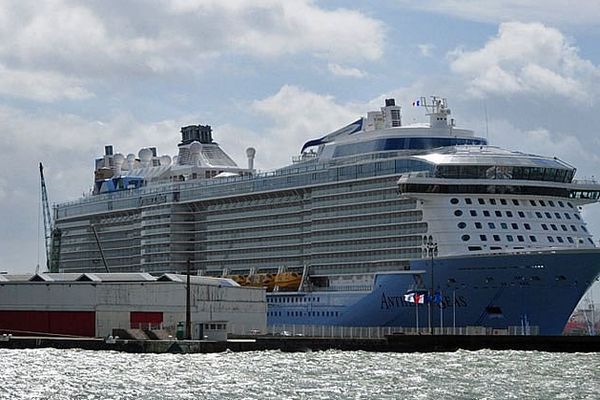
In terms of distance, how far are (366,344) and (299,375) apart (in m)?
18.4

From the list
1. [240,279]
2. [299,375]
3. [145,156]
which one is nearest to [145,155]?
[145,156]

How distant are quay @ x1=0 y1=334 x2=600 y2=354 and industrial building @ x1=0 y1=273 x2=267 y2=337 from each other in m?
5.37

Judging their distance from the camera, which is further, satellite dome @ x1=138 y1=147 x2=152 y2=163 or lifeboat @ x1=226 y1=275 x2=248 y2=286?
satellite dome @ x1=138 y1=147 x2=152 y2=163

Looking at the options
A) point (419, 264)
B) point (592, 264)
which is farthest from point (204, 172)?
point (592, 264)

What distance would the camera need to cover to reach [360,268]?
9562 centimetres

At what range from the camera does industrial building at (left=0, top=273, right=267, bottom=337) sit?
89125 millimetres

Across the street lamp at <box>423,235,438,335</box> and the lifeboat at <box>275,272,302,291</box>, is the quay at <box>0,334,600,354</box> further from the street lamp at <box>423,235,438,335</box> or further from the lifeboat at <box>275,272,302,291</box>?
the lifeboat at <box>275,272,302,291</box>

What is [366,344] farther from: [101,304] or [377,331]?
[101,304]

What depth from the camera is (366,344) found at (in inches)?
3253

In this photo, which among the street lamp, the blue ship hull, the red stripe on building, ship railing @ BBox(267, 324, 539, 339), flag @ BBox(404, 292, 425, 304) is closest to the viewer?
the blue ship hull

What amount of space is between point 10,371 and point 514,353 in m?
27.0

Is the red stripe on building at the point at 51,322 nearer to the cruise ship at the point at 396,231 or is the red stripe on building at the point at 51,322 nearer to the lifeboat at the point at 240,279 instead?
the cruise ship at the point at 396,231

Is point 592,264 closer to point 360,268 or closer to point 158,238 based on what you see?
point 360,268

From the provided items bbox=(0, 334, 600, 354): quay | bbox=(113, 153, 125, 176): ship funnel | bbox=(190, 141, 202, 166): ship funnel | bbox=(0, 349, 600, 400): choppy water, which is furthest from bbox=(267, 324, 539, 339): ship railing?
bbox=(113, 153, 125, 176): ship funnel
